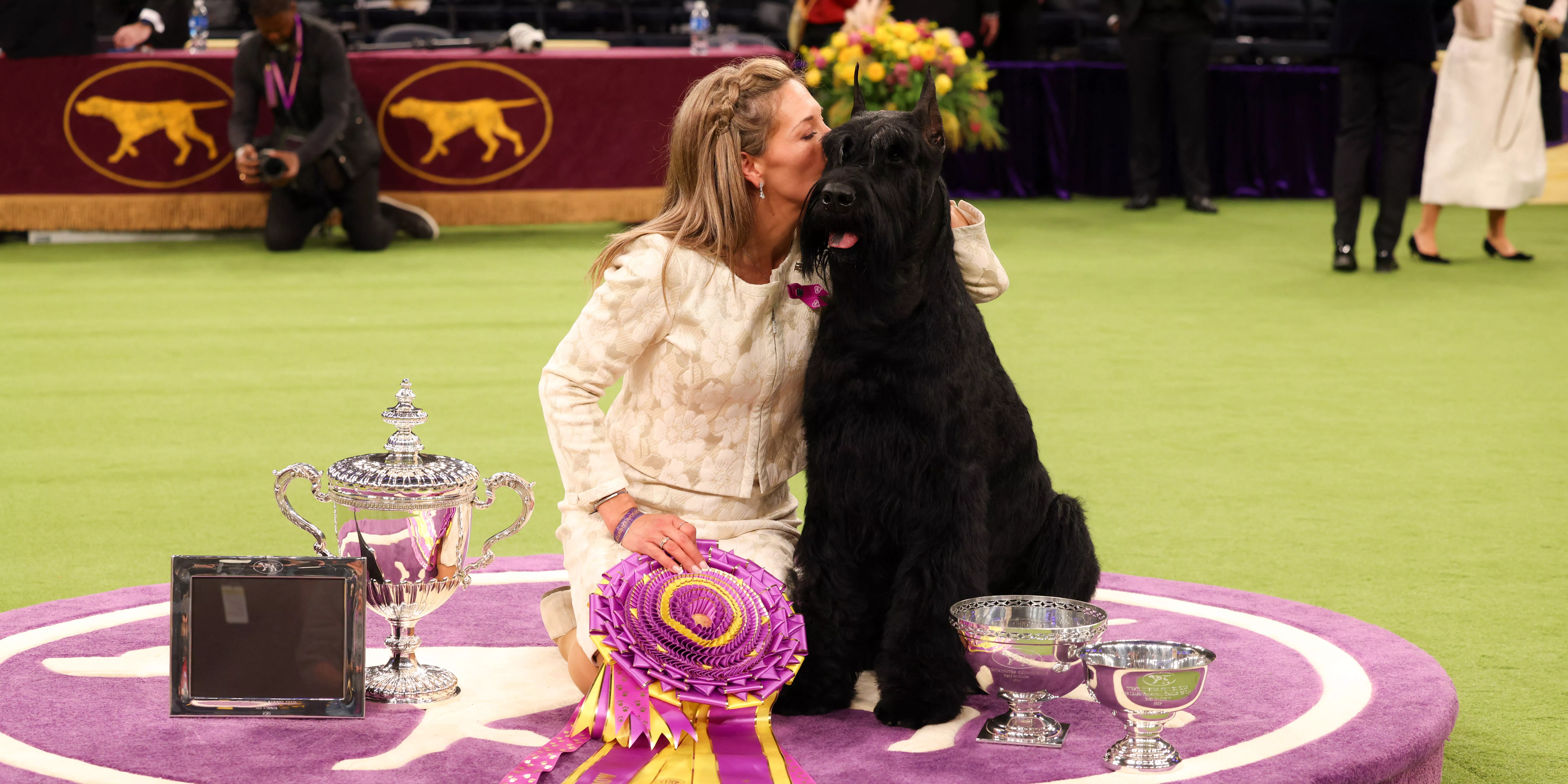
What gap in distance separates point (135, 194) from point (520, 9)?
5.35 meters

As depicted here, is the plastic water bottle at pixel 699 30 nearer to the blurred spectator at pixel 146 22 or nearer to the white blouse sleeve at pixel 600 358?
the blurred spectator at pixel 146 22

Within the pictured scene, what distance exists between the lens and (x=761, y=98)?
8.33 ft

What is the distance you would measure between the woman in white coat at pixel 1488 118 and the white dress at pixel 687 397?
6.10m

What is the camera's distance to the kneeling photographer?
25.9 ft

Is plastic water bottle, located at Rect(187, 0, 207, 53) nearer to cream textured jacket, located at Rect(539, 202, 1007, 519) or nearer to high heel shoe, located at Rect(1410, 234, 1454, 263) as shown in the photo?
high heel shoe, located at Rect(1410, 234, 1454, 263)

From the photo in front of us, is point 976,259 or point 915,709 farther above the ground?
point 976,259

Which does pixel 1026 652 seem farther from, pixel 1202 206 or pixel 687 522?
pixel 1202 206

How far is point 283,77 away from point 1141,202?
210 inches

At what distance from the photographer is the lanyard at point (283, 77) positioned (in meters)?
7.92

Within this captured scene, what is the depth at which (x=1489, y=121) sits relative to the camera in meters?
7.98

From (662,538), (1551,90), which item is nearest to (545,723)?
(662,538)

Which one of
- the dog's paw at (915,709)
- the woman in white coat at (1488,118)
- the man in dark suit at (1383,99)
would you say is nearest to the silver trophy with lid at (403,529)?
the dog's paw at (915,709)

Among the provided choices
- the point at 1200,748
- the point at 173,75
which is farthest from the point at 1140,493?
the point at 173,75

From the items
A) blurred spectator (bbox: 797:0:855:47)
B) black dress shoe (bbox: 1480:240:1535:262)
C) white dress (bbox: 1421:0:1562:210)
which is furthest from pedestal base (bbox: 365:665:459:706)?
blurred spectator (bbox: 797:0:855:47)
